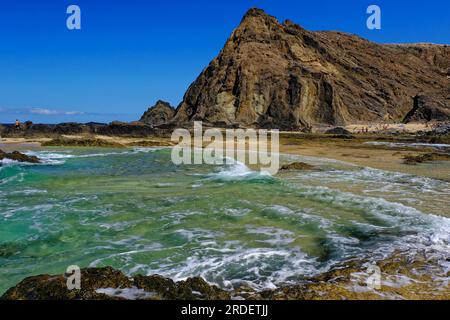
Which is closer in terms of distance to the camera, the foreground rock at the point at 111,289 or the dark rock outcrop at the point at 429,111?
the foreground rock at the point at 111,289

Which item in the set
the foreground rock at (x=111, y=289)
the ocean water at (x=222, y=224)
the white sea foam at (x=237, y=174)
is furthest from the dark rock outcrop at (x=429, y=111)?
the foreground rock at (x=111, y=289)

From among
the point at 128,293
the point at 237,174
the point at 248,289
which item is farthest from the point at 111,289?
the point at 237,174

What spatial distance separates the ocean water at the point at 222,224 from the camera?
20.5 ft

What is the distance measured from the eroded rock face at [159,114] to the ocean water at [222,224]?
201ft

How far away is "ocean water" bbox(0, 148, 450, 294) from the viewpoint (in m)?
6.25

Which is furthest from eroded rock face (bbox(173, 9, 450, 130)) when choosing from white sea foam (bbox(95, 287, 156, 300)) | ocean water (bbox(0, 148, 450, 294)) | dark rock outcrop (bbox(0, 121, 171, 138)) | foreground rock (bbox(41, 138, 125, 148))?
white sea foam (bbox(95, 287, 156, 300))

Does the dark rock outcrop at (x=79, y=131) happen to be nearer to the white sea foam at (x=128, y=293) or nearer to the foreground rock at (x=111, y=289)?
the foreground rock at (x=111, y=289)

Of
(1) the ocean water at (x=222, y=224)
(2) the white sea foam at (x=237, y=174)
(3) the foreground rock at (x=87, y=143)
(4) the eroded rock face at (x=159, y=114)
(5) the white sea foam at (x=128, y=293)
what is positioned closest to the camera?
Result: (5) the white sea foam at (x=128, y=293)

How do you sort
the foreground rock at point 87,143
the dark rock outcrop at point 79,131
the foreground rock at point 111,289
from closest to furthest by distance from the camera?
1. the foreground rock at point 111,289
2. the foreground rock at point 87,143
3. the dark rock outcrop at point 79,131

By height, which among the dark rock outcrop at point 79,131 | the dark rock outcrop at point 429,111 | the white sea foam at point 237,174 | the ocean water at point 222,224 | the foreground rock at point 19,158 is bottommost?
the ocean water at point 222,224

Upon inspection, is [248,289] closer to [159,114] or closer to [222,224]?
[222,224]

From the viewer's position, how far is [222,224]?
28.2ft

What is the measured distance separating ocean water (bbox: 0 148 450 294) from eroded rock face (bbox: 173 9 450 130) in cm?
4467

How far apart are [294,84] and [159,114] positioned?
86.0 feet
